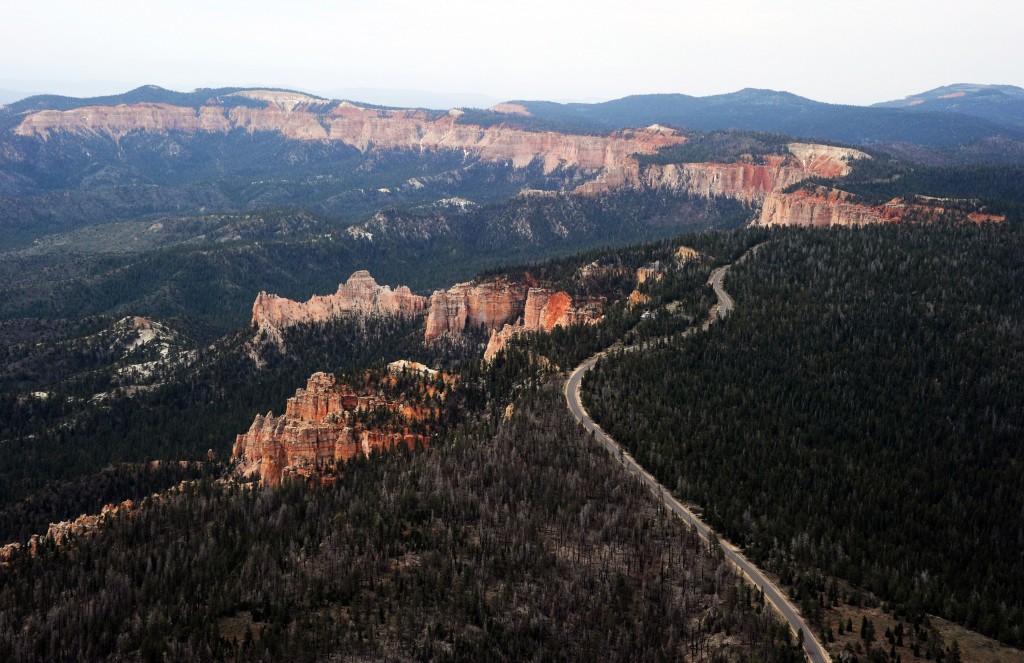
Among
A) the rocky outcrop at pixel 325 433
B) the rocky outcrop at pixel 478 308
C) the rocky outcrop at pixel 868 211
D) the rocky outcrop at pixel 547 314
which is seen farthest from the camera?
the rocky outcrop at pixel 868 211

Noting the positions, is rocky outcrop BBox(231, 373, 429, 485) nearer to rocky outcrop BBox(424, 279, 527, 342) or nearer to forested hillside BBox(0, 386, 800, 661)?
forested hillside BBox(0, 386, 800, 661)

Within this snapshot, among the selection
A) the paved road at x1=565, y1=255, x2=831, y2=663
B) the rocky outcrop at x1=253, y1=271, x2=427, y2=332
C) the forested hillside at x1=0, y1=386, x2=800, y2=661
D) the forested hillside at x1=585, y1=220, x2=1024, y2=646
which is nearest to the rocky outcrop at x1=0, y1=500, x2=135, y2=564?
the forested hillside at x1=0, y1=386, x2=800, y2=661

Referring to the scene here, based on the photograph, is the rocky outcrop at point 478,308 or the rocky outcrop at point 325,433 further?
the rocky outcrop at point 478,308

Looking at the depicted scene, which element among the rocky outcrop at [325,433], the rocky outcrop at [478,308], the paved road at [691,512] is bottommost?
the rocky outcrop at [478,308]

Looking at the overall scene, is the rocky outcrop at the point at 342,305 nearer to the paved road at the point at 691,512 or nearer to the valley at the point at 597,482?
the valley at the point at 597,482

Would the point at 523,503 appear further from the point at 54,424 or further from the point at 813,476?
the point at 54,424

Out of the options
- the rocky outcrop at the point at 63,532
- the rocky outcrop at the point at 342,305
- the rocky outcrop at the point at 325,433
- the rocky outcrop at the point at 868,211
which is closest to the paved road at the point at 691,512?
→ the rocky outcrop at the point at 325,433

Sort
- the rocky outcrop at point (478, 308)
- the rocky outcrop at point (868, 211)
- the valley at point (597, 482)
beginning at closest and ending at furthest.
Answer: the valley at point (597, 482)
the rocky outcrop at point (478, 308)
the rocky outcrop at point (868, 211)
